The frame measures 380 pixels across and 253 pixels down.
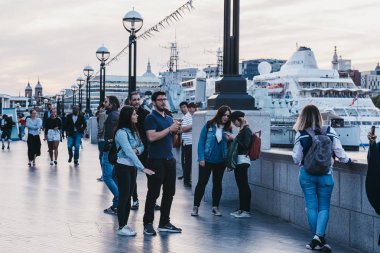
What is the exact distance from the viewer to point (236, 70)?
41.2 ft

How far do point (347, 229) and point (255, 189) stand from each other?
3237 millimetres

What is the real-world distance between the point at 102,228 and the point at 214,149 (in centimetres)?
226

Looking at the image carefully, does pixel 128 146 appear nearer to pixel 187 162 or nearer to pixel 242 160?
pixel 242 160

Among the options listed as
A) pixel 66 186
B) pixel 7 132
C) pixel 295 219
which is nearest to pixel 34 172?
pixel 66 186

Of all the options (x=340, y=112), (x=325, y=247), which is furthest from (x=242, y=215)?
(x=340, y=112)

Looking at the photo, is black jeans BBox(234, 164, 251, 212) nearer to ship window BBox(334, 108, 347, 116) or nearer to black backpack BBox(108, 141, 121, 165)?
black backpack BBox(108, 141, 121, 165)

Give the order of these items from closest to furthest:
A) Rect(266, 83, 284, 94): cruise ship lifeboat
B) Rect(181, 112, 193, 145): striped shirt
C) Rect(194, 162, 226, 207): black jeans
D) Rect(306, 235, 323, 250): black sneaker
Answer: Rect(306, 235, 323, 250): black sneaker → Rect(194, 162, 226, 207): black jeans → Rect(181, 112, 193, 145): striped shirt → Rect(266, 83, 284, 94): cruise ship lifeboat

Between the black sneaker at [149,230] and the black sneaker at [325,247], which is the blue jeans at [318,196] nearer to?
the black sneaker at [325,247]

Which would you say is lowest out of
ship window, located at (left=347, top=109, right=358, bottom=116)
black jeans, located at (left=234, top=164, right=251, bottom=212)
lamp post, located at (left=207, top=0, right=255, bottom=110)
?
black jeans, located at (left=234, top=164, right=251, bottom=212)

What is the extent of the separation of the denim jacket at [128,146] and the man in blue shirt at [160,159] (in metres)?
0.19

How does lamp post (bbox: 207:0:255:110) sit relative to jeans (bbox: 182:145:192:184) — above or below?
above

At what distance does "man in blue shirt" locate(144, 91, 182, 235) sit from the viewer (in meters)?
8.88

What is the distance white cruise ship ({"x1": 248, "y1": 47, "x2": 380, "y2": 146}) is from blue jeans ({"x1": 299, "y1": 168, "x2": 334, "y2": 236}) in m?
54.9

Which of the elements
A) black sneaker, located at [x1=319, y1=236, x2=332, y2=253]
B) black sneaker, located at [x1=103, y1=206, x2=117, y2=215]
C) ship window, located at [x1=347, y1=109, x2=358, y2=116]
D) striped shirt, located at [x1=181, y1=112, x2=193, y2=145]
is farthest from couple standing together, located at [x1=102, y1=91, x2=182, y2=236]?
ship window, located at [x1=347, y1=109, x2=358, y2=116]
